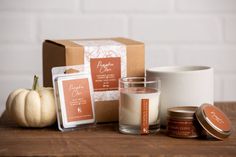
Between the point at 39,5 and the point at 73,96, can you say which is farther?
the point at 39,5

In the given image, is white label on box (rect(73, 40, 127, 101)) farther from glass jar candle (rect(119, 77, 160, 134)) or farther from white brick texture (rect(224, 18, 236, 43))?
white brick texture (rect(224, 18, 236, 43))

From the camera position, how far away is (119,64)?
131 cm

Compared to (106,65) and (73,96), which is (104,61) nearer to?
(106,65)

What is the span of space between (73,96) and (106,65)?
110mm

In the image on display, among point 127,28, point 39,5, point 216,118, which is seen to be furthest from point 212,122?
point 39,5

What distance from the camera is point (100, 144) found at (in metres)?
1.10

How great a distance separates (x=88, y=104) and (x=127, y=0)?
0.84m

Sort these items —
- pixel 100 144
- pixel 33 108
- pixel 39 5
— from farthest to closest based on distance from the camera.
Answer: pixel 39 5
pixel 33 108
pixel 100 144

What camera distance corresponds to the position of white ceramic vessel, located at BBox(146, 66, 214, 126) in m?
1.24

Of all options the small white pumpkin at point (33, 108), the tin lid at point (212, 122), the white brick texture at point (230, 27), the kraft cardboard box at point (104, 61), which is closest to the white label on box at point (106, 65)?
the kraft cardboard box at point (104, 61)

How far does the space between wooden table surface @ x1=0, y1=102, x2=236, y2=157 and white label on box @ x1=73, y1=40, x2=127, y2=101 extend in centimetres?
10

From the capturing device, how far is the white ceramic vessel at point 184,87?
124cm

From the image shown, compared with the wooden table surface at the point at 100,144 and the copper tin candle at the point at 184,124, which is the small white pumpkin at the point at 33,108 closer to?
the wooden table surface at the point at 100,144

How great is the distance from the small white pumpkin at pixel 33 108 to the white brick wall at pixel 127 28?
0.81 meters
